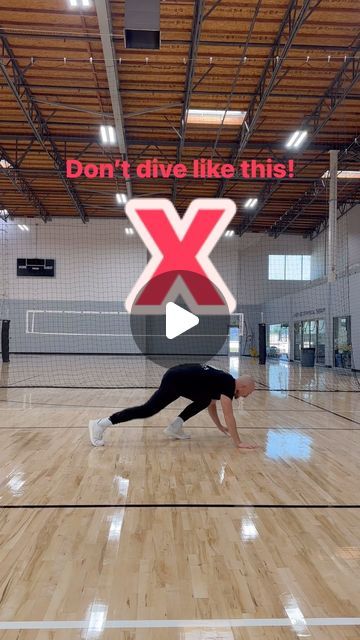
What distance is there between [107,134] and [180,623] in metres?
16.0

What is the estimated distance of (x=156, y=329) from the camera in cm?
2911

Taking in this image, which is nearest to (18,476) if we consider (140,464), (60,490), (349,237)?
(60,490)

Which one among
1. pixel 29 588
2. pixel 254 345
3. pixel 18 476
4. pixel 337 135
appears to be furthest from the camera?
pixel 254 345

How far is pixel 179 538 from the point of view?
3088mm

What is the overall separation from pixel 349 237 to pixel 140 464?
21.7 metres

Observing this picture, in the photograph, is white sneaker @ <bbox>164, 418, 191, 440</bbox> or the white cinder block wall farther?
the white cinder block wall

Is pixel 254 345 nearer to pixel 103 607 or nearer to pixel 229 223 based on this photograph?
pixel 229 223

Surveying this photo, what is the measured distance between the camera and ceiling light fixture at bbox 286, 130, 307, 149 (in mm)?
16031

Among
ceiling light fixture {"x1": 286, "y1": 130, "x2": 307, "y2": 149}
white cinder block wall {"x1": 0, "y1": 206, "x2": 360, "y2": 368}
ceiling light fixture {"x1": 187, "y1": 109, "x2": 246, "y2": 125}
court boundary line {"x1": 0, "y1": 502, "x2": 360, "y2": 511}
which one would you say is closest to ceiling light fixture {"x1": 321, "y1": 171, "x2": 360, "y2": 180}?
ceiling light fixture {"x1": 286, "y1": 130, "x2": 307, "y2": 149}

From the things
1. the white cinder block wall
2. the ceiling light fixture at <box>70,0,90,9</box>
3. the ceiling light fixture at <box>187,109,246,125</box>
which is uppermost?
the ceiling light fixture at <box>187,109,246,125</box>

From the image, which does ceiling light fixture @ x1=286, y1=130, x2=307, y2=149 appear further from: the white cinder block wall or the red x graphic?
the white cinder block wall
